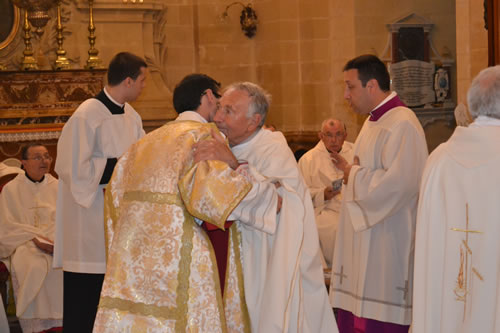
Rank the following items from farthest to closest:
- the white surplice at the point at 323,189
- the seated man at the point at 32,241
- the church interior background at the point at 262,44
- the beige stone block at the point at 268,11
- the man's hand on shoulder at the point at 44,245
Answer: the beige stone block at the point at 268,11 < the church interior background at the point at 262,44 < the white surplice at the point at 323,189 < the man's hand on shoulder at the point at 44,245 < the seated man at the point at 32,241

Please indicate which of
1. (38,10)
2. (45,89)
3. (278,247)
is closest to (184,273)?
(278,247)

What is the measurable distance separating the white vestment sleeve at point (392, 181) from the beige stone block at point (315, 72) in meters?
6.78

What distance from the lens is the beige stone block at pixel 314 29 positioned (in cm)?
1182

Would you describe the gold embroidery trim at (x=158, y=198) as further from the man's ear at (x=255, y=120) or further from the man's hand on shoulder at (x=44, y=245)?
the man's hand on shoulder at (x=44, y=245)

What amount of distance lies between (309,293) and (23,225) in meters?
3.86

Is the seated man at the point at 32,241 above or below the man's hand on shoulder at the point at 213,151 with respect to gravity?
below

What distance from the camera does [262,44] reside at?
41.1 feet

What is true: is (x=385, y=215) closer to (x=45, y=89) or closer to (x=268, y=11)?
(x=45, y=89)

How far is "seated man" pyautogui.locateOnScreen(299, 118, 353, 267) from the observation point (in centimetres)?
776

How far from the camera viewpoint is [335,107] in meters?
11.7

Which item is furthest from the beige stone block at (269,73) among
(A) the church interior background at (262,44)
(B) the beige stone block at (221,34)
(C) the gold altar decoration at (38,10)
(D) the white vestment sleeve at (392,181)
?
(D) the white vestment sleeve at (392,181)

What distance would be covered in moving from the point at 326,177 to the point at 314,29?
441 centimetres

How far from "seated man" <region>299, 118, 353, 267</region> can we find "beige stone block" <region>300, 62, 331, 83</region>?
3.74 m

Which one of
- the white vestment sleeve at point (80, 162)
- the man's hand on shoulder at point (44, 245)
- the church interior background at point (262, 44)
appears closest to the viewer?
the white vestment sleeve at point (80, 162)
